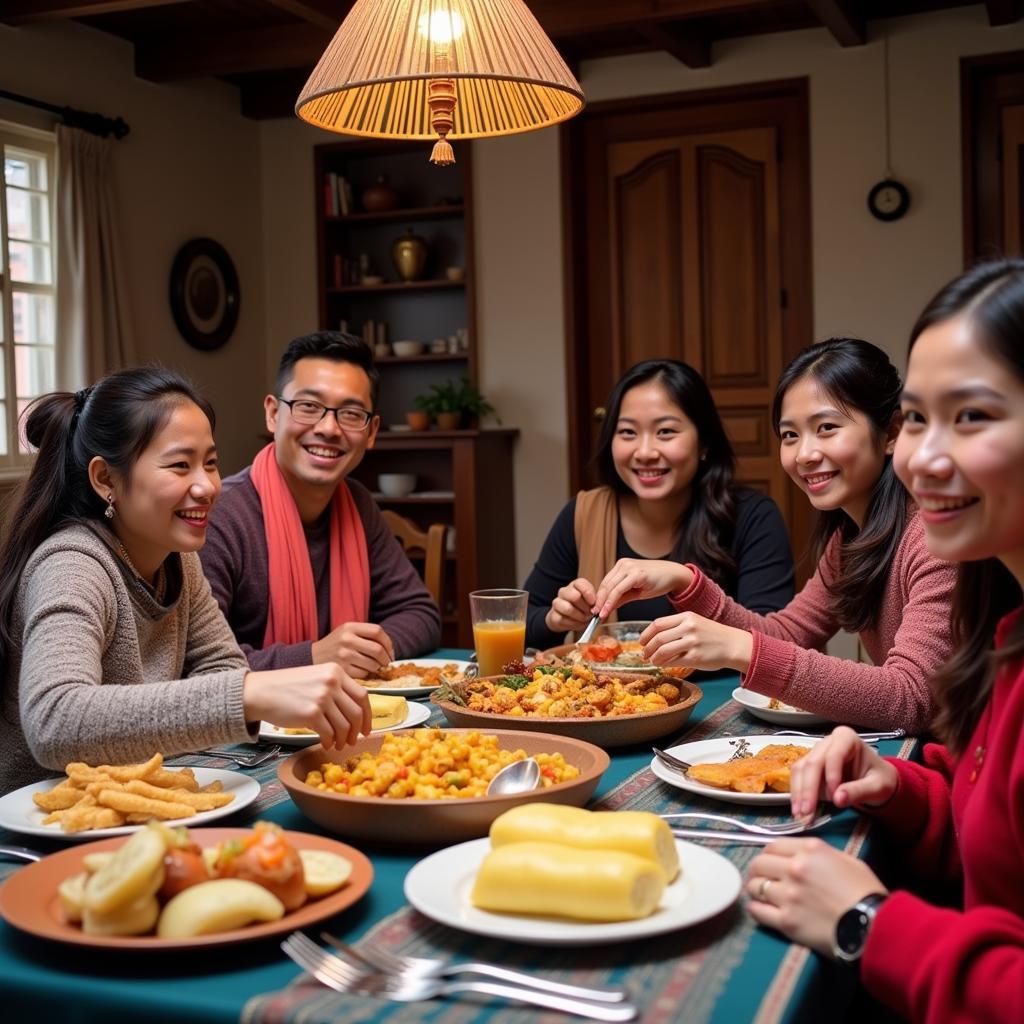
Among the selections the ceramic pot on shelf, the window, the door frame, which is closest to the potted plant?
the door frame

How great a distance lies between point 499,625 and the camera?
2004 mm

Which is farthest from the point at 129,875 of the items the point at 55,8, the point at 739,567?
the point at 55,8

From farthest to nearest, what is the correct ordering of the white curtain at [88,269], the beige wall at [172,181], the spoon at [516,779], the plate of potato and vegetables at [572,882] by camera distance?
the beige wall at [172,181] < the white curtain at [88,269] < the spoon at [516,779] < the plate of potato and vegetables at [572,882]

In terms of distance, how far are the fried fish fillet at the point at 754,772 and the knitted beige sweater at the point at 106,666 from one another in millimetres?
533

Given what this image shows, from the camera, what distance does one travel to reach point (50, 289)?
4727 mm

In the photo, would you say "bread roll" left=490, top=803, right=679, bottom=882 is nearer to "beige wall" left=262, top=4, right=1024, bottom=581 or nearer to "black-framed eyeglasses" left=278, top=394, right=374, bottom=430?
"black-framed eyeglasses" left=278, top=394, right=374, bottom=430

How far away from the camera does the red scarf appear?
2.57 m

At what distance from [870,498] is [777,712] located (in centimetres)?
→ 46

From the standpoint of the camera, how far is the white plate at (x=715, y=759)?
133 centimetres

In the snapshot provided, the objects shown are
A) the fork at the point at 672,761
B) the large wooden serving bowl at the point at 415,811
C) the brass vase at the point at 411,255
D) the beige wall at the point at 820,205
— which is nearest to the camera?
the large wooden serving bowl at the point at 415,811

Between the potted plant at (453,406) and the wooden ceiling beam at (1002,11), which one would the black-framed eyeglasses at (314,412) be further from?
the wooden ceiling beam at (1002,11)

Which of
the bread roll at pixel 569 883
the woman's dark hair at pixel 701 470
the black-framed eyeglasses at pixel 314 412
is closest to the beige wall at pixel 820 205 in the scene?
the woman's dark hair at pixel 701 470

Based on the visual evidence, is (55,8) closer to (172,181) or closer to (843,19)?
(172,181)

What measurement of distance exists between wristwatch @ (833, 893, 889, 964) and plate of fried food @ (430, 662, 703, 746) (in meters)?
0.60
